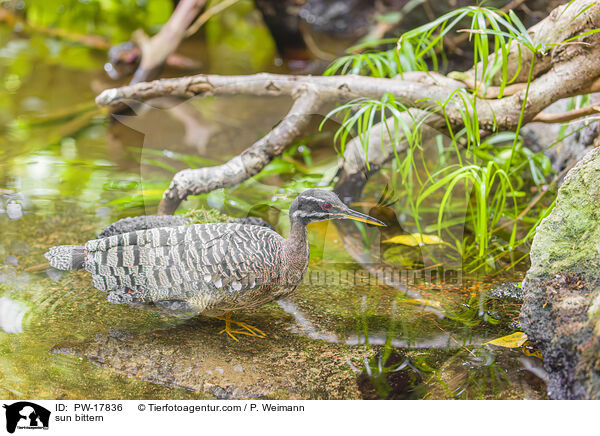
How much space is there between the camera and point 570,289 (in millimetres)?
1433

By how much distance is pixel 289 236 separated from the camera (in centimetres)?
165

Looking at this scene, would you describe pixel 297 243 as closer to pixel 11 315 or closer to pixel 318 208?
pixel 318 208

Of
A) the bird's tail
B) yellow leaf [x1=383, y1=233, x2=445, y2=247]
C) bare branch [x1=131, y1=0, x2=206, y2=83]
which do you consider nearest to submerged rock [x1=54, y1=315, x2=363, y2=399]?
the bird's tail

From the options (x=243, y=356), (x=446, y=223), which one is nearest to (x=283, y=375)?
(x=243, y=356)

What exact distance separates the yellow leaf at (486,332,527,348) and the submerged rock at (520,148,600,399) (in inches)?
2.0

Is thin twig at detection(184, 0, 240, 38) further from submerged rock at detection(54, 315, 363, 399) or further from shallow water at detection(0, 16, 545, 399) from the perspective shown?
submerged rock at detection(54, 315, 363, 399)

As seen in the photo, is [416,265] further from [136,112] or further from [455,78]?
[136,112]

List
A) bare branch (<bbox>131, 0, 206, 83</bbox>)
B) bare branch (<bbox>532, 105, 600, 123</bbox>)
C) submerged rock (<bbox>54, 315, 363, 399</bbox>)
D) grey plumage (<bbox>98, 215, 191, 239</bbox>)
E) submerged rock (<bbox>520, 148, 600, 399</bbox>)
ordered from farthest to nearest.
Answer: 1. bare branch (<bbox>131, 0, 206, 83</bbox>)
2. bare branch (<bbox>532, 105, 600, 123</bbox>)
3. grey plumage (<bbox>98, 215, 191, 239</bbox>)
4. submerged rock (<bbox>54, 315, 363, 399</bbox>)
5. submerged rock (<bbox>520, 148, 600, 399</bbox>)

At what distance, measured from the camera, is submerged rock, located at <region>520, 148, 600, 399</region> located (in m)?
1.30

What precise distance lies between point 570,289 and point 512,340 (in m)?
0.23

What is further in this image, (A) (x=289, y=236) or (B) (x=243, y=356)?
(A) (x=289, y=236)
